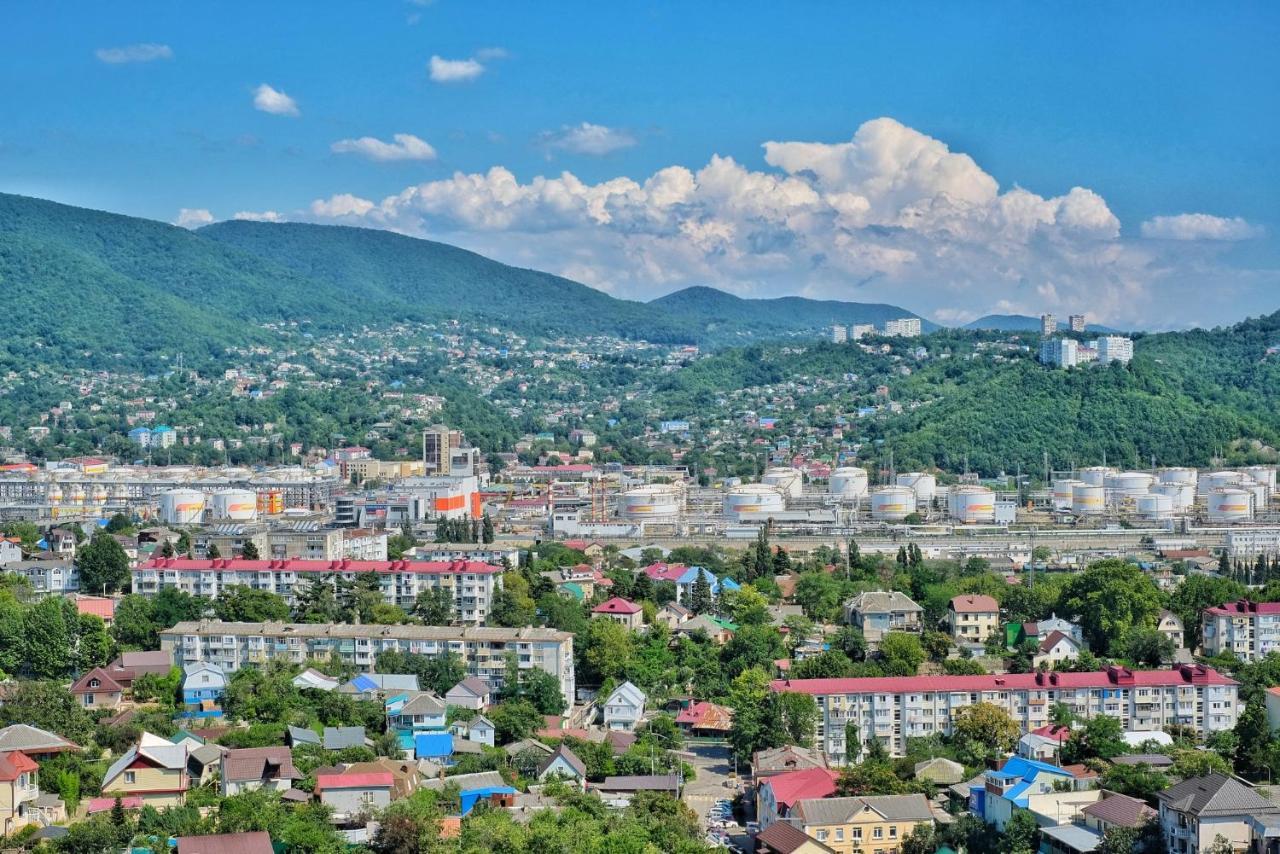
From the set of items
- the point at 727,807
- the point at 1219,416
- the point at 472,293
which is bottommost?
the point at 727,807

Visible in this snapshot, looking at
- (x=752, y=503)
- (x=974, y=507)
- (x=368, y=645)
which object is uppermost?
(x=752, y=503)

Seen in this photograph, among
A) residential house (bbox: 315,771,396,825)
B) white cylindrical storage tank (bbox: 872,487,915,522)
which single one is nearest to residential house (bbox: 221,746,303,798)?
residential house (bbox: 315,771,396,825)

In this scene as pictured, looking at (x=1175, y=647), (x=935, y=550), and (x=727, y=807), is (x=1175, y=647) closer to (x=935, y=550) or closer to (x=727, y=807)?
(x=727, y=807)

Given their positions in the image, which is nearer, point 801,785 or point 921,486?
point 801,785

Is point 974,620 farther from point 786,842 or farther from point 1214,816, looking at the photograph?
point 786,842

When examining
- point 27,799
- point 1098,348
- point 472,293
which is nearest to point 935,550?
point 27,799

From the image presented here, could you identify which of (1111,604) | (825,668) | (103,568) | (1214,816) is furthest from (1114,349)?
(1214,816)
